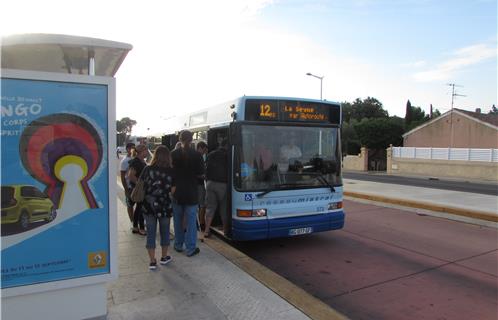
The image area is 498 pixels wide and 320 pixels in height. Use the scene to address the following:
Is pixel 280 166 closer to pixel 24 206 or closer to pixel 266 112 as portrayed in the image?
pixel 266 112

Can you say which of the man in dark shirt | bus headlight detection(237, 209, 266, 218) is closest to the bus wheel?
the man in dark shirt

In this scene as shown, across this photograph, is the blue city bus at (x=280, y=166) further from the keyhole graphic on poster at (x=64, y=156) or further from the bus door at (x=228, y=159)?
the keyhole graphic on poster at (x=64, y=156)

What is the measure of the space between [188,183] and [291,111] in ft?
7.58

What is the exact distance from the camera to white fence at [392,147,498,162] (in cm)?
2829

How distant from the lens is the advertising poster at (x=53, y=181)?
3.20 m

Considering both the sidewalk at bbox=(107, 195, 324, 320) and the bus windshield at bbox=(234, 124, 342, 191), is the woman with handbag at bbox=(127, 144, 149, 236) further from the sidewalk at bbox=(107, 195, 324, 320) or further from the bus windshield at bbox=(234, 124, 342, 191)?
the bus windshield at bbox=(234, 124, 342, 191)

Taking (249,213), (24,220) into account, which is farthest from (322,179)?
(24,220)

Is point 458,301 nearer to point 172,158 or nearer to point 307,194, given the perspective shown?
point 307,194

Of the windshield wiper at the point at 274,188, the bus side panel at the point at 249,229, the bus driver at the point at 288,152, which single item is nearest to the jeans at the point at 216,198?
the bus side panel at the point at 249,229

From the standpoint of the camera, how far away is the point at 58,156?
134 inches

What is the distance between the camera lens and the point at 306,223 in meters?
6.91

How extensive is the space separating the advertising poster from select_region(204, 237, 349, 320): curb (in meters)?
2.04

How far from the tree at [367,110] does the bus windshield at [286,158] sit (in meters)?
73.1

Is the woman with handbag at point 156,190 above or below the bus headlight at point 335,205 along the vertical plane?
above
